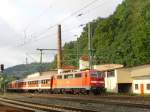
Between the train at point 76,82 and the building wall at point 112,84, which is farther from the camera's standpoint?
the building wall at point 112,84

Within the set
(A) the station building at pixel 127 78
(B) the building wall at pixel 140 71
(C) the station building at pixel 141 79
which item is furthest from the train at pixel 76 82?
(B) the building wall at pixel 140 71

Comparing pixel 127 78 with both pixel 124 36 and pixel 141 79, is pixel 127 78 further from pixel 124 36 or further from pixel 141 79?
pixel 124 36

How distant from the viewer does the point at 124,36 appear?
446ft

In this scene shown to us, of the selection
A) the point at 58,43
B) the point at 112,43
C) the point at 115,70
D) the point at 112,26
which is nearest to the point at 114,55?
the point at 112,43

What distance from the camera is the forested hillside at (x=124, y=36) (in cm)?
11225

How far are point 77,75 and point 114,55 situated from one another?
64836mm

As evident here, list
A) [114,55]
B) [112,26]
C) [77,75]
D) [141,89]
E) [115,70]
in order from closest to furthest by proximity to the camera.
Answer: [77,75], [141,89], [115,70], [114,55], [112,26]

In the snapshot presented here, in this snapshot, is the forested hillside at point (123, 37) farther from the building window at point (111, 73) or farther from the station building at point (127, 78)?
the station building at point (127, 78)

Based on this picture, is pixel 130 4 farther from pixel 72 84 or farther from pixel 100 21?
pixel 72 84

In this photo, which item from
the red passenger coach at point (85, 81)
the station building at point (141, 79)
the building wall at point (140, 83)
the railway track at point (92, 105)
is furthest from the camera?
the station building at point (141, 79)

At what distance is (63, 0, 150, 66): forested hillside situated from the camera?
368 feet

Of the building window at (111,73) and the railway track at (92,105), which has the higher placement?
the building window at (111,73)

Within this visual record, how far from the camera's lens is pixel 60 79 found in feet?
232

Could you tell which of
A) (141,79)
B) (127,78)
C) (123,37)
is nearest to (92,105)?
(141,79)
